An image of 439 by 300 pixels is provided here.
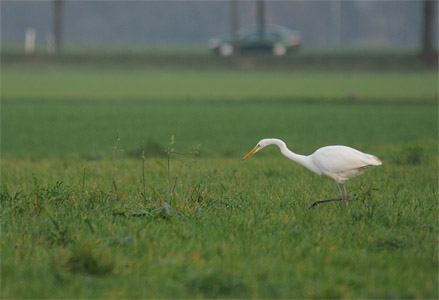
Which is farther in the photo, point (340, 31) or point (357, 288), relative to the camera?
point (340, 31)

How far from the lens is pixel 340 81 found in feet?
140

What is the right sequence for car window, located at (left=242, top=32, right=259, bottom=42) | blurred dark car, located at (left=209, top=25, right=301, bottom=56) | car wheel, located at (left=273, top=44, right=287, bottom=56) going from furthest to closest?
car window, located at (left=242, top=32, right=259, bottom=42), car wheel, located at (left=273, top=44, right=287, bottom=56), blurred dark car, located at (left=209, top=25, right=301, bottom=56)

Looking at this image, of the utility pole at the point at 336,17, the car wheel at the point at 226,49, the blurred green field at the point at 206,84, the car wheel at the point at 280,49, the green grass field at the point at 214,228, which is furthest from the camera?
the utility pole at the point at 336,17

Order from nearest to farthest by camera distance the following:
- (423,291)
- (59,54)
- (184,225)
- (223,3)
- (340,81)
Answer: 1. (423,291)
2. (184,225)
3. (340,81)
4. (59,54)
5. (223,3)

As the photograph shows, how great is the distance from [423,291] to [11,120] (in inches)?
768

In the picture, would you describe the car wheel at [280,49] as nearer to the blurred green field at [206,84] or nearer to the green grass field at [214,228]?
the blurred green field at [206,84]

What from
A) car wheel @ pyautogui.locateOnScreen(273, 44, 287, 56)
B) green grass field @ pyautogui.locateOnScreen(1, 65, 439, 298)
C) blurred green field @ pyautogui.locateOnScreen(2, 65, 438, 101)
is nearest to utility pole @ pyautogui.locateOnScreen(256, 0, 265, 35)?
car wheel @ pyautogui.locateOnScreen(273, 44, 287, 56)

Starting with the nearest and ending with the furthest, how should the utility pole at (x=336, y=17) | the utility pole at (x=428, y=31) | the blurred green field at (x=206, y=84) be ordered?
the blurred green field at (x=206, y=84)
the utility pole at (x=428, y=31)
the utility pole at (x=336, y=17)

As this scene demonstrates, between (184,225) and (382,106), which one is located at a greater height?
(382,106)

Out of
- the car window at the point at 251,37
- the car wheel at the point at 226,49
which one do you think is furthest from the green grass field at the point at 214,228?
the car window at the point at 251,37

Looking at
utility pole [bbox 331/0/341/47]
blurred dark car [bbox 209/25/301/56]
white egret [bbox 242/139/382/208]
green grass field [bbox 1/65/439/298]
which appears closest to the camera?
green grass field [bbox 1/65/439/298]

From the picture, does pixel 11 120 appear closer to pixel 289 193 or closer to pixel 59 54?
pixel 289 193

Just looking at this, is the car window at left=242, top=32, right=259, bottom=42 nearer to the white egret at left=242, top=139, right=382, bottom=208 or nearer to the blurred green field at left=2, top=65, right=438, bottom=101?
the blurred green field at left=2, top=65, right=438, bottom=101

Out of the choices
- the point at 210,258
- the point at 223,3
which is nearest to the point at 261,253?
the point at 210,258
